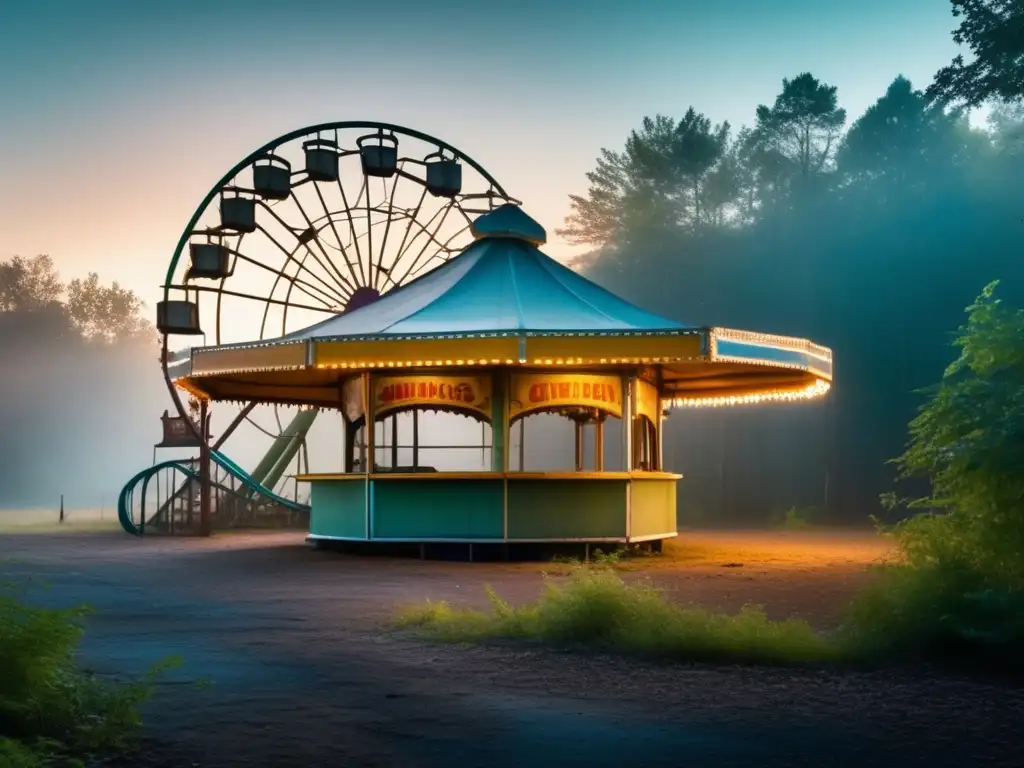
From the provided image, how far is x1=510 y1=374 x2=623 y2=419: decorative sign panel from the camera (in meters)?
19.0

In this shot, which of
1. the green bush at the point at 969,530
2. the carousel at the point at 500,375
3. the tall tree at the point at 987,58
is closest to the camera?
the green bush at the point at 969,530

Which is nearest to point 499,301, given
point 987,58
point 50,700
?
point 50,700

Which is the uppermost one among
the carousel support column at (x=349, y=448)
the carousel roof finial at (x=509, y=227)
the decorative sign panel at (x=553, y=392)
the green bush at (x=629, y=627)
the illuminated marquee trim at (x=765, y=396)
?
the carousel roof finial at (x=509, y=227)

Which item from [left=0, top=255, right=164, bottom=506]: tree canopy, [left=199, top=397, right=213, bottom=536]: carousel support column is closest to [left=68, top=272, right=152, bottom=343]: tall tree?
[left=0, top=255, right=164, bottom=506]: tree canopy

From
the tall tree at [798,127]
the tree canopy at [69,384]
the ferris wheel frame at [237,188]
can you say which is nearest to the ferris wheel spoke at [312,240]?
the ferris wheel frame at [237,188]

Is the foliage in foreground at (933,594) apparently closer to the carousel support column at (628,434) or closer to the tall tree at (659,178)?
the carousel support column at (628,434)

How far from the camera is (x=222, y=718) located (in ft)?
21.4

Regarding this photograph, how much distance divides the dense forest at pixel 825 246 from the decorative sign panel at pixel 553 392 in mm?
19577

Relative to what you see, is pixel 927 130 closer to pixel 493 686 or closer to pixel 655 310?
pixel 655 310

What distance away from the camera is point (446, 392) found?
19.1 m

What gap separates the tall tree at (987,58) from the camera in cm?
3472

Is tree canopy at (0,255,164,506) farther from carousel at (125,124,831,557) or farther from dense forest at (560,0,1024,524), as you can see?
carousel at (125,124,831,557)

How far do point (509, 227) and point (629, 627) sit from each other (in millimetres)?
13591

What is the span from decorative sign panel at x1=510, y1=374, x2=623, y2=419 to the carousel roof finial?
402 centimetres
